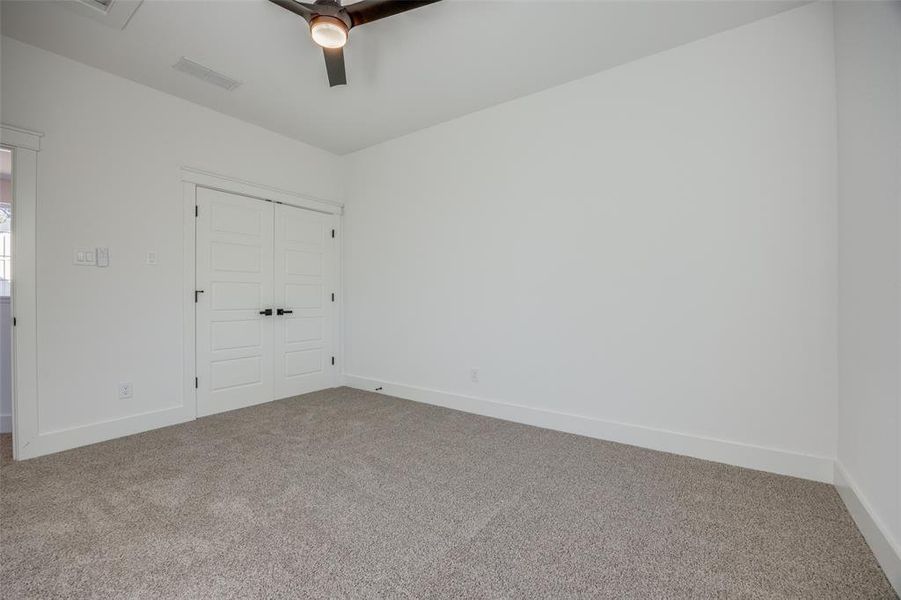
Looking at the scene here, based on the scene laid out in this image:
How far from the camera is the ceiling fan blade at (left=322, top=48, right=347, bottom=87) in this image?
230cm

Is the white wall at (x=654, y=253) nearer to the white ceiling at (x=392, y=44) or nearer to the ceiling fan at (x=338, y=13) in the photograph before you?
the white ceiling at (x=392, y=44)

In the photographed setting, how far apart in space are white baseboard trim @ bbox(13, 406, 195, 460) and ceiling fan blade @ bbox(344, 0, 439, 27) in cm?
334

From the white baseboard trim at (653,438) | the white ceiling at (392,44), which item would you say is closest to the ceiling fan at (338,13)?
the white ceiling at (392,44)

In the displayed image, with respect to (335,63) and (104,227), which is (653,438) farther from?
(104,227)

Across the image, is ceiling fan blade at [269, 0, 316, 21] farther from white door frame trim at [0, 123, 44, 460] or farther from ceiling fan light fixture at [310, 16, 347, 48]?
white door frame trim at [0, 123, 44, 460]

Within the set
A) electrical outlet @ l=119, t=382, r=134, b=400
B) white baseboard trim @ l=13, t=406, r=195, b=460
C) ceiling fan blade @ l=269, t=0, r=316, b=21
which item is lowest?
white baseboard trim @ l=13, t=406, r=195, b=460

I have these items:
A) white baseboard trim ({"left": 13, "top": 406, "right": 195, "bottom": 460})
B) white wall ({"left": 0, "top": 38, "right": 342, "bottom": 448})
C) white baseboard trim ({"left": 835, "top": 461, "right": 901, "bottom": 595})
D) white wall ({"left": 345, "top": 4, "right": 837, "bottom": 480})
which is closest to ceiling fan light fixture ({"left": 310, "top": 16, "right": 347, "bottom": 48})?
white wall ({"left": 345, "top": 4, "right": 837, "bottom": 480})

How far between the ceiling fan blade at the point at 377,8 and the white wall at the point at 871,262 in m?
2.06

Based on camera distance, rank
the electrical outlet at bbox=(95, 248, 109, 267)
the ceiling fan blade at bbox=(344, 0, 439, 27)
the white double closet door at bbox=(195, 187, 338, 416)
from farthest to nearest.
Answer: the white double closet door at bbox=(195, 187, 338, 416) → the electrical outlet at bbox=(95, 248, 109, 267) → the ceiling fan blade at bbox=(344, 0, 439, 27)

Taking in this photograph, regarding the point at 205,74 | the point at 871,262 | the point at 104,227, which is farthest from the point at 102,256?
the point at 871,262

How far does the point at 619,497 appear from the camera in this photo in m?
2.11

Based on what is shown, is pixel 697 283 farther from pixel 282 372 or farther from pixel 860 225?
pixel 282 372

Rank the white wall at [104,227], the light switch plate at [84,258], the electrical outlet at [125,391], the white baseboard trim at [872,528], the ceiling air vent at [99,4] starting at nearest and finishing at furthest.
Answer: the white baseboard trim at [872,528], the ceiling air vent at [99,4], the white wall at [104,227], the light switch plate at [84,258], the electrical outlet at [125,391]

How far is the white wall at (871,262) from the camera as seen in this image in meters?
1.54
